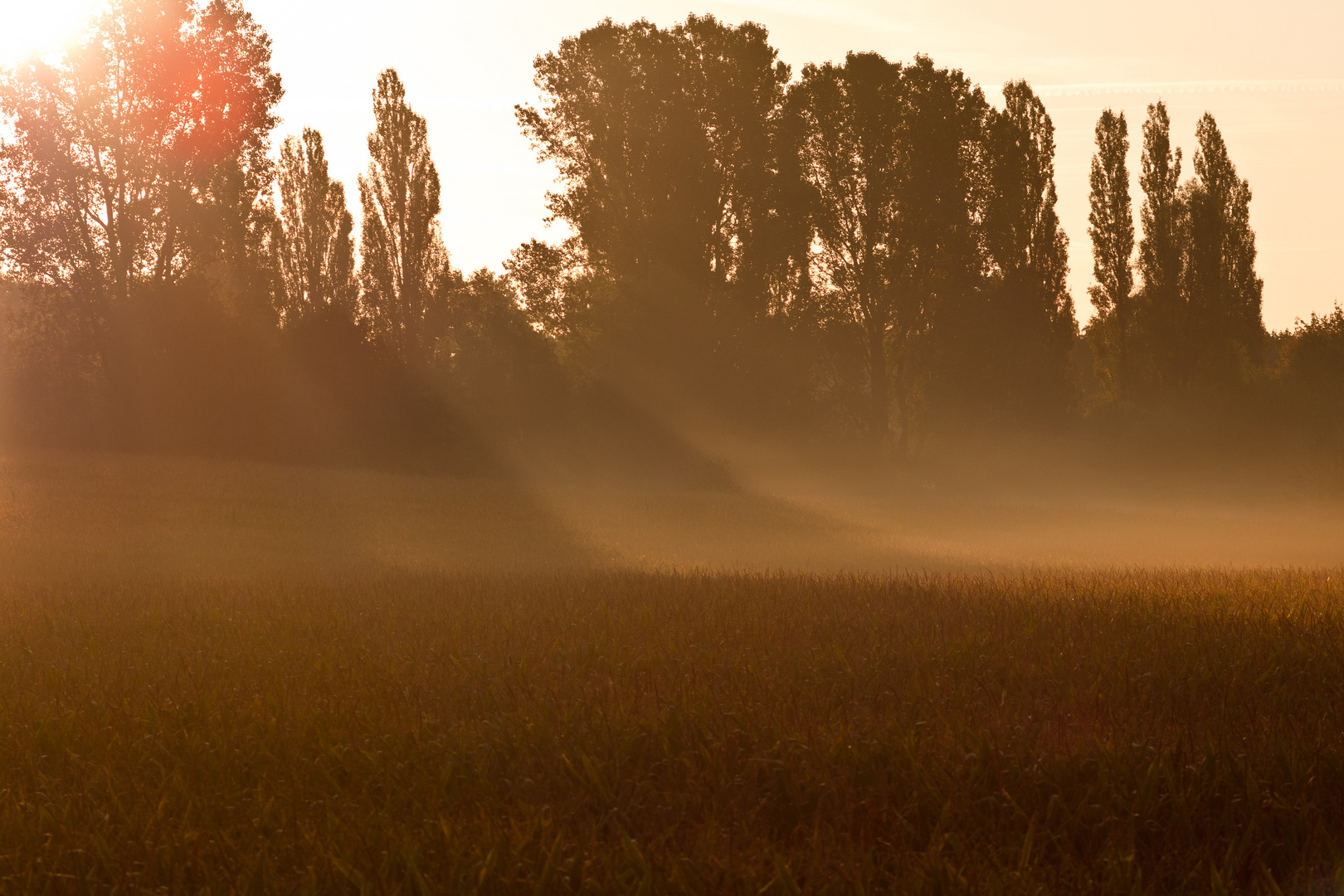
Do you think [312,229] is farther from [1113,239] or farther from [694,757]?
[694,757]

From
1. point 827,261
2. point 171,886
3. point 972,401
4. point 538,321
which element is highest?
point 827,261

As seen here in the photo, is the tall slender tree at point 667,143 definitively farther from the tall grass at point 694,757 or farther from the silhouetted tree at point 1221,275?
the tall grass at point 694,757

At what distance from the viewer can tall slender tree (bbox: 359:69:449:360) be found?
Answer: 4406 cm

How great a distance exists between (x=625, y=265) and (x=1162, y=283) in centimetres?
2251

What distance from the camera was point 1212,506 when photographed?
4009 centimetres

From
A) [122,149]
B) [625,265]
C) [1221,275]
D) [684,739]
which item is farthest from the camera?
[1221,275]

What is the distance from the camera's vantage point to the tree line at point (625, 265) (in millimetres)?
28688

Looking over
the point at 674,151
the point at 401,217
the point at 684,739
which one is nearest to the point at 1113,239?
the point at 674,151

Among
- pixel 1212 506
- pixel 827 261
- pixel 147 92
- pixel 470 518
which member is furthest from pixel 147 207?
pixel 1212 506

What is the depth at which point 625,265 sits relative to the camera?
3853 centimetres

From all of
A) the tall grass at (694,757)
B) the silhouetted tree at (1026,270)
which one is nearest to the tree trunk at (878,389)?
the silhouetted tree at (1026,270)

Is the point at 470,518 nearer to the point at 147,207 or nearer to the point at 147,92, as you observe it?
the point at 147,207

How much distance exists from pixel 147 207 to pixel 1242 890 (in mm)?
30315

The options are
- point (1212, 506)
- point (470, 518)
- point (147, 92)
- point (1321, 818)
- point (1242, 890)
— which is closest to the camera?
point (1242, 890)
